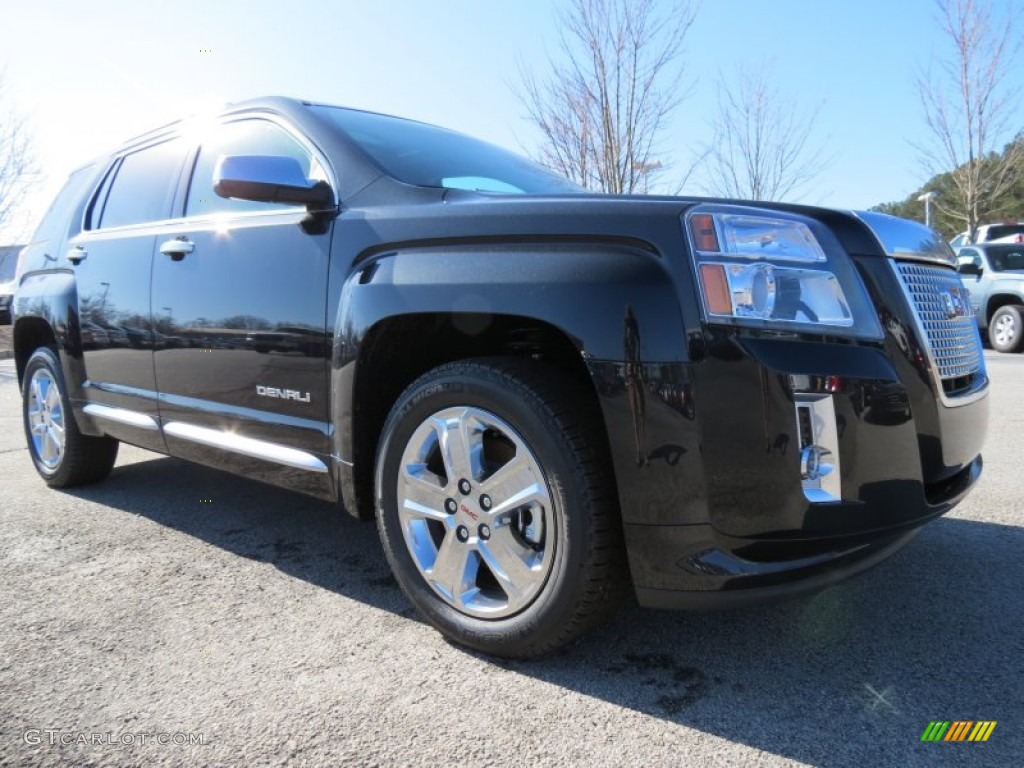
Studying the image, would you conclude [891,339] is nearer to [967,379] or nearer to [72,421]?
[967,379]

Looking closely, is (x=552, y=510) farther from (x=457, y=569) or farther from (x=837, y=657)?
(x=837, y=657)

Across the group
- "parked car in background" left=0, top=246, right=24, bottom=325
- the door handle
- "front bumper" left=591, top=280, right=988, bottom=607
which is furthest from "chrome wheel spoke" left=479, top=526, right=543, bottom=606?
"parked car in background" left=0, top=246, right=24, bottom=325

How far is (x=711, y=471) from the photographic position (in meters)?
1.75

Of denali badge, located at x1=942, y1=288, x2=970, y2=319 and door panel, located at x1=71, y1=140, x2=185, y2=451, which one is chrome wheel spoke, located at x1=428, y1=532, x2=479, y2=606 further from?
door panel, located at x1=71, y1=140, x2=185, y2=451

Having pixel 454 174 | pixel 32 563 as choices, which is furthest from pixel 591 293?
pixel 32 563

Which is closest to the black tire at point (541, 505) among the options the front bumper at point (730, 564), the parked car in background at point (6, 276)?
the front bumper at point (730, 564)

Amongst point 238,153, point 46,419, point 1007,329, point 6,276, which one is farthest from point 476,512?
point 6,276

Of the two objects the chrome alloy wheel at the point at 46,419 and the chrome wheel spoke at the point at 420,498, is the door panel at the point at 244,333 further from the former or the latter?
the chrome alloy wheel at the point at 46,419

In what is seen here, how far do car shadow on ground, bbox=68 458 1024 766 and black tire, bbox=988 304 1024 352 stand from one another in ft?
33.2

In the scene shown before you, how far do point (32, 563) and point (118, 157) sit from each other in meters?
2.15

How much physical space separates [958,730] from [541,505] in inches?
42.0

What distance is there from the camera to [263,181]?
2.40m

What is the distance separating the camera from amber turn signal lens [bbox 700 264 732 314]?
1.74 m

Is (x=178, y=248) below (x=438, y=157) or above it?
below
